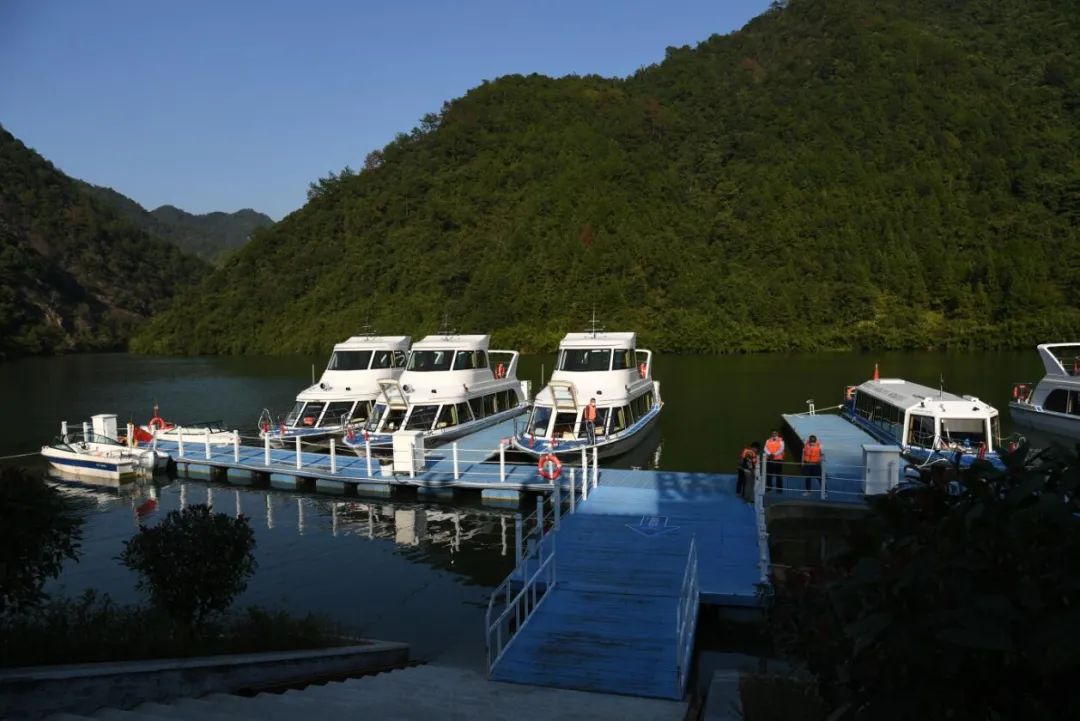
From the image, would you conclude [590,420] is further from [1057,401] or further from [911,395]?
[1057,401]

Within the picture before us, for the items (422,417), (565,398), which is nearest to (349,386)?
(422,417)

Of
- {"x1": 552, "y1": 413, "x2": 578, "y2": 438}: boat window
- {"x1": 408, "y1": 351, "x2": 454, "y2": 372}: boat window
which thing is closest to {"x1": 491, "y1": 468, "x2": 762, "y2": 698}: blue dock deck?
{"x1": 552, "y1": 413, "x2": 578, "y2": 438}: boat window

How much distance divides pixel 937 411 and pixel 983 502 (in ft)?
75.2

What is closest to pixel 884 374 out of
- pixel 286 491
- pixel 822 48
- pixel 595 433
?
pixel 595 433

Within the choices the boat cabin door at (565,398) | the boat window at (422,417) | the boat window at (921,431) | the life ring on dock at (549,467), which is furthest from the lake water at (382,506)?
the boat window at (921,431)

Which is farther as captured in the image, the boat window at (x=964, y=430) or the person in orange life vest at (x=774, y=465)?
the boat window at (x=964, y=430)

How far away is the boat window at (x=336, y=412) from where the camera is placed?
3195 cm

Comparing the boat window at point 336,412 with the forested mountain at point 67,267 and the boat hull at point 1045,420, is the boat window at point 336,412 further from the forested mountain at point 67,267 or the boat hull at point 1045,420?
the forested mountain at point 67,267

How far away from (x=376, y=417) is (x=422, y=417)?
2091mm

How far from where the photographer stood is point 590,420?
26.7 m

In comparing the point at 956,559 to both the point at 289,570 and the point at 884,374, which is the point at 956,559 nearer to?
the point at 289,570

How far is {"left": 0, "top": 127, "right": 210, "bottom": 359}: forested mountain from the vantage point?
11425 cm

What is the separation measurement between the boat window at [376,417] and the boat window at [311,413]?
240 centimetres

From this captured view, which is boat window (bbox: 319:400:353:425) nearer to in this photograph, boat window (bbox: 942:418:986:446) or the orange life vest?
the orange life vest
